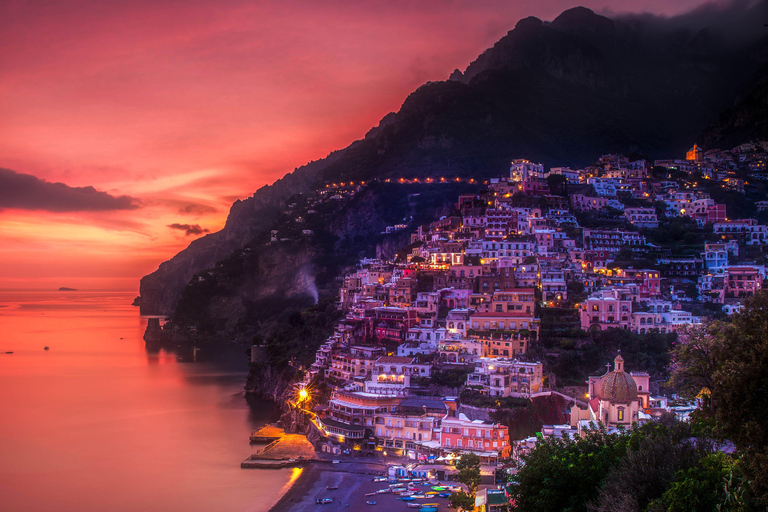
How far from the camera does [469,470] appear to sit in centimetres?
2764

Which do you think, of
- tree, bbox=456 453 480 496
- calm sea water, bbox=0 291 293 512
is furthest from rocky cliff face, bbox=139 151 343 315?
tree, bbox=456 453 480 496

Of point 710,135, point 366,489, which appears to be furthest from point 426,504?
point 710,135

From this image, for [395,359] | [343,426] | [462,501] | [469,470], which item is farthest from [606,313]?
[462,501]

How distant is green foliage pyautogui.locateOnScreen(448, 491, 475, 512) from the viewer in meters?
25.0

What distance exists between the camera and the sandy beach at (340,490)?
26875 mm

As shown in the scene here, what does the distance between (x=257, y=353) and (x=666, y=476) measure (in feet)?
149

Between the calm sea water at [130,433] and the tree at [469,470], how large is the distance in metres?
8.24

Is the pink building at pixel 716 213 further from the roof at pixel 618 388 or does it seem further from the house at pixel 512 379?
the roof at pixel 618 388

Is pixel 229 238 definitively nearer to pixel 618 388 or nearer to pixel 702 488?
pixel 618 388

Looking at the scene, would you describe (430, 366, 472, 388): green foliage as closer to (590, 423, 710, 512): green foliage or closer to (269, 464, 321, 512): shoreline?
(269, 464, 321, 512): shoreline

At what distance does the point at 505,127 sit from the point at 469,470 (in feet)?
239

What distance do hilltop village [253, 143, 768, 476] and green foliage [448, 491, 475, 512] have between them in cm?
362

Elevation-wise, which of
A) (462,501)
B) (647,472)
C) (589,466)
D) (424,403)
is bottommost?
(462,501)

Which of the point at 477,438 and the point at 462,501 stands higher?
the point at 477,438
